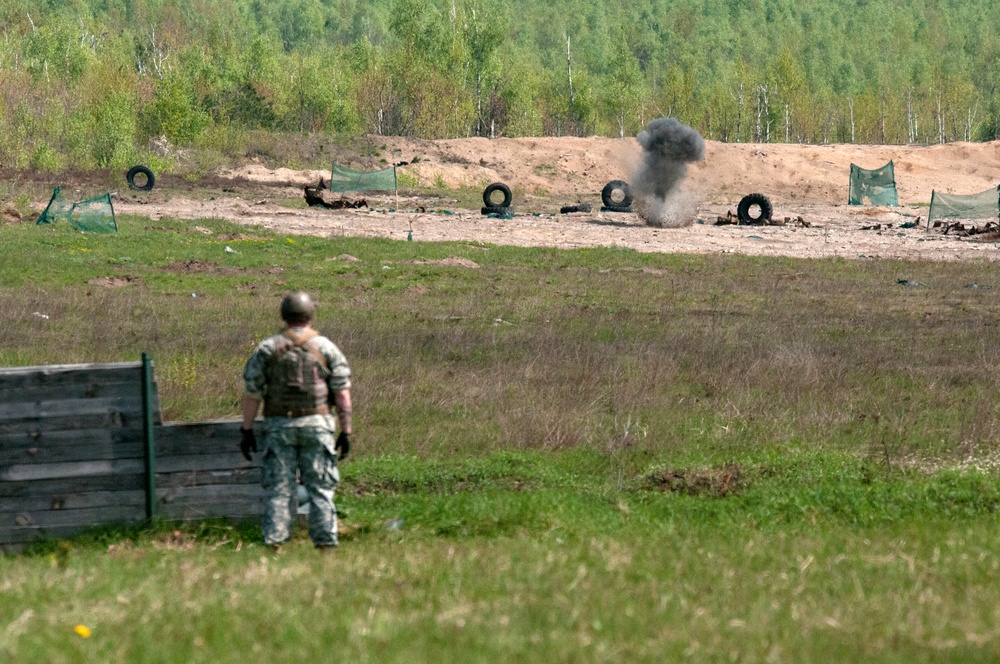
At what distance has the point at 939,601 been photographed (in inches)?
234

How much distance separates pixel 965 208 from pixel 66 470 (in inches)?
1610

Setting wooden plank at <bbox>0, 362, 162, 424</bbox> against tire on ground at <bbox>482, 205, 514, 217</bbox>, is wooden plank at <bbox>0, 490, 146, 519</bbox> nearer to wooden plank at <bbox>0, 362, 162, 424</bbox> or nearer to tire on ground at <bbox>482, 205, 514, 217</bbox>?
wooden plank at <bbox>0, 362, 162, 424</bbox>

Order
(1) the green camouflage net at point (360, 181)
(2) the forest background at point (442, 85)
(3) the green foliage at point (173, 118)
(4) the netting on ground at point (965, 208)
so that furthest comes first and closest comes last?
(2) the forest background at point (442, 85) < (3) the green foliage at point (173, 118) < (1) the green camouflage net at point (360, 181) < (4) the netting on ground at point (965, 208)

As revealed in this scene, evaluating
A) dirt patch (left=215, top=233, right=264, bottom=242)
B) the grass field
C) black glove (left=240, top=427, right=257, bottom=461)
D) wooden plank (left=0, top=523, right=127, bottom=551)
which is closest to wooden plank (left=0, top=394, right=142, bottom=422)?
wooden plank (left=0, top=523, right=127, bottom=551)

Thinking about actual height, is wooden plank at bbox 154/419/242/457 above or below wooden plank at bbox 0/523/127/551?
above

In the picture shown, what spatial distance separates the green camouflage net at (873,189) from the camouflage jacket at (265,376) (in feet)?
164

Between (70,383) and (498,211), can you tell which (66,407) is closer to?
(70,383)

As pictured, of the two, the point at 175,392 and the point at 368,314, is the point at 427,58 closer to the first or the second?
the point at 368,314

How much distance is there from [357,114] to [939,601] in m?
89.4

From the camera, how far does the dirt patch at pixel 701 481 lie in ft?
32.7

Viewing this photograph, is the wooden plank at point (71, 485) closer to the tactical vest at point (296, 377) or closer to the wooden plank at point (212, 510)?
the wooden plank at point (212, 510)

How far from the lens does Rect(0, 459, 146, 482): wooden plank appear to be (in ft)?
27.8

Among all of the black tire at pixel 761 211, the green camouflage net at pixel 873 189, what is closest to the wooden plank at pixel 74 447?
the black tire at pixel 761 211

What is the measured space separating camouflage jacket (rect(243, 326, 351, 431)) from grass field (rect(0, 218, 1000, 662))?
2.75 feet
